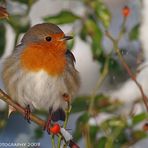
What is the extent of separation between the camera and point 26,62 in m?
2.86

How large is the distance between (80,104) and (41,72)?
821mm

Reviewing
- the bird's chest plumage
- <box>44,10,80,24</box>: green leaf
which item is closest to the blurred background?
<box>44,10,80,24</box>: green leaf

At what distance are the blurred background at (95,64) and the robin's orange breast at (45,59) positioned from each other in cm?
57

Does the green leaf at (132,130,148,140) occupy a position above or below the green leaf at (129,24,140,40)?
below

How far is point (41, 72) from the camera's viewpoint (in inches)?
111

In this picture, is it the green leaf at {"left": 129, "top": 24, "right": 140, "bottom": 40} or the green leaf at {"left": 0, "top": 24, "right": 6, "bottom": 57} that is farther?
the green leaf at {"left": 129, "top": 24, "right": 140, "bottom": 40}

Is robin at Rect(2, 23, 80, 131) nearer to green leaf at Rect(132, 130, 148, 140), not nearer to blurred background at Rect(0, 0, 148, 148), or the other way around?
blurred background at Rect(0, 0, 148, 148)

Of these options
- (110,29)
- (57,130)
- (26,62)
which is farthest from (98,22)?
(57,130)

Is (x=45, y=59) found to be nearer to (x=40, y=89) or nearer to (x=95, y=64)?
(x=40, y=89)

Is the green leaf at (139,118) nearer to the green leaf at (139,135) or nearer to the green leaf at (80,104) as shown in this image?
the green leaf at (139,135)

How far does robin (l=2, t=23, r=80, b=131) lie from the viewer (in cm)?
282

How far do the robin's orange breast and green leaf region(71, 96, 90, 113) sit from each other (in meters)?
0.75

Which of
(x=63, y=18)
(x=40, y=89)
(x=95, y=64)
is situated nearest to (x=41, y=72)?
(x=40, y=89)

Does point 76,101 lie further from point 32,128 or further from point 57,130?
point 57,130
